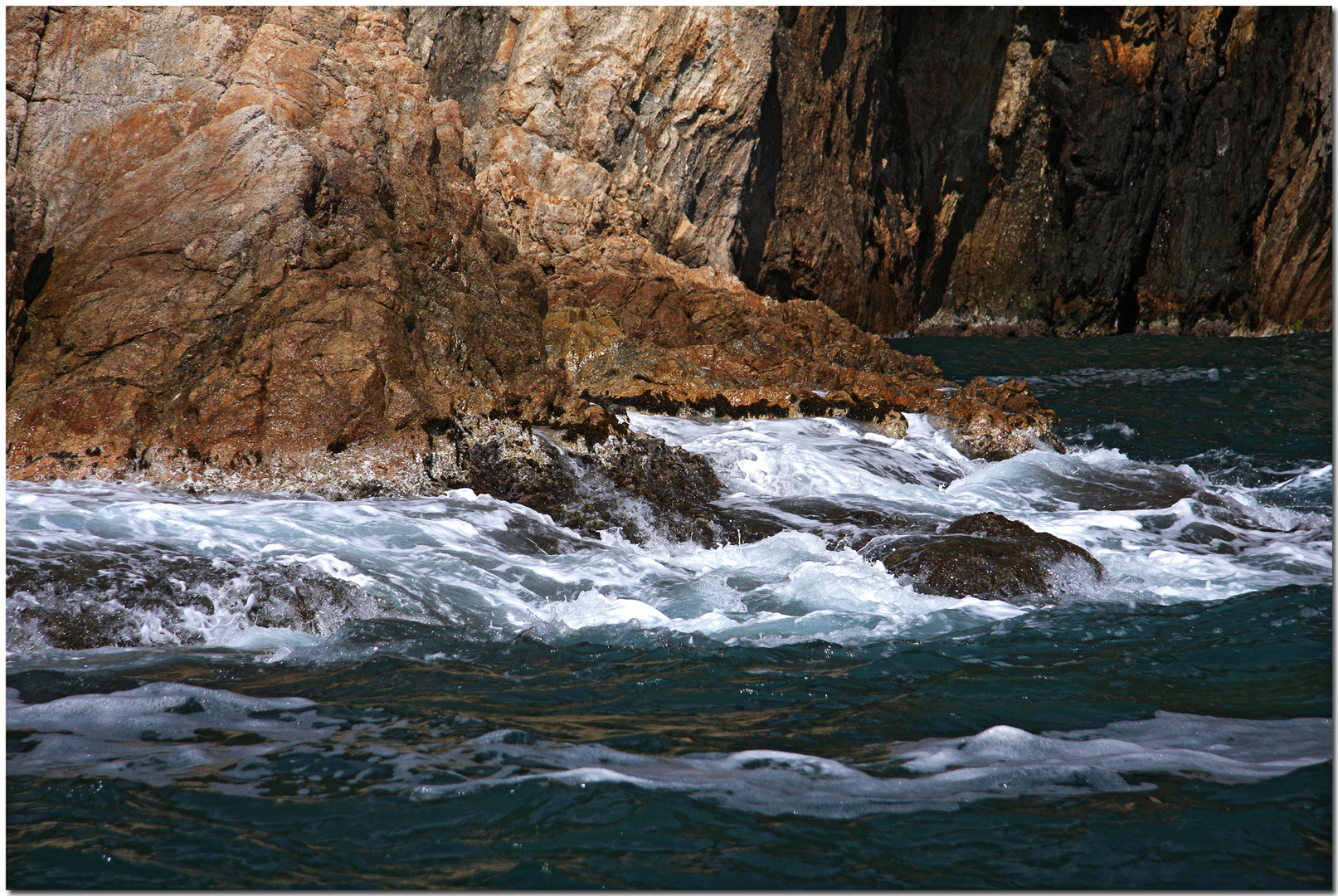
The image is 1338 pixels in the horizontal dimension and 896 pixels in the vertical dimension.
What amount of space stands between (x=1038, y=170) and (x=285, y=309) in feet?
70.6

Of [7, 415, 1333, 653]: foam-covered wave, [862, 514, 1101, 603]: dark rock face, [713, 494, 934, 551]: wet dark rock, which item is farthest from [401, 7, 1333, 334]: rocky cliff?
[862, 514, 1101, 603]: dark rock face

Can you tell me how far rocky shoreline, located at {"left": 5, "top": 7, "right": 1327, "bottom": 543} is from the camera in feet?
20.9

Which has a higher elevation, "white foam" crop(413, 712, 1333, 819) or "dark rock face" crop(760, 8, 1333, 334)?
"dark rock face" crop(760, 8, 1333, 334)

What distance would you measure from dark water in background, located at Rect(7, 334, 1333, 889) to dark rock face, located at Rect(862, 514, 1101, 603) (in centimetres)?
21

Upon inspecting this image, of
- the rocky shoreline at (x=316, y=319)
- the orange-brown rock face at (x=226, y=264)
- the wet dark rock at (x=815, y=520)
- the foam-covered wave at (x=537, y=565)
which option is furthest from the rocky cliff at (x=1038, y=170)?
the foam-covered wave at (x=537, y=565)

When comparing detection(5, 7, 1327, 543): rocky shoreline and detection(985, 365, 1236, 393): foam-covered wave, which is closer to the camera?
detection(5, 7, 1327, 543): rocky shoreline

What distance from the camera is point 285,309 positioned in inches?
A: 274

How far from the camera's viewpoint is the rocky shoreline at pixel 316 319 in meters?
6.38

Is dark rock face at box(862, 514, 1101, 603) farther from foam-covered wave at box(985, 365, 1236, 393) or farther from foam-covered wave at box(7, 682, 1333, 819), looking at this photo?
foam-covered wave at box(985, 365, 1236, 393)

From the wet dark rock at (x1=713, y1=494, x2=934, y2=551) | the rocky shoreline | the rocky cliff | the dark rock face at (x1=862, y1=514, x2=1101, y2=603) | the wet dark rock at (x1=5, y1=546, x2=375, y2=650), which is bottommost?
the wet dark rock at (x1=5, y1=546, x2=375, y2=650)

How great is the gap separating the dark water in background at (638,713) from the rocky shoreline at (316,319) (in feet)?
1.78

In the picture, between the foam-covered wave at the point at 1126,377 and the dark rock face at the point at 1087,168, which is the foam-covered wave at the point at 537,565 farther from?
the dark rock face at the point at 1087,168

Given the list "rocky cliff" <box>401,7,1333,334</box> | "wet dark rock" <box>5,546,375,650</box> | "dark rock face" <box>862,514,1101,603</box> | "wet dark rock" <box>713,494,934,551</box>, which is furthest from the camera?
"rocky cliff" <box>401,7,1333,334</box>

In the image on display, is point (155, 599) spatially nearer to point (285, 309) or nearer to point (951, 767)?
point (285, 309)
